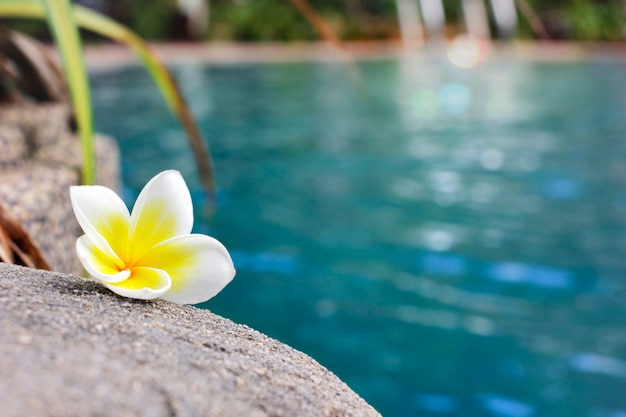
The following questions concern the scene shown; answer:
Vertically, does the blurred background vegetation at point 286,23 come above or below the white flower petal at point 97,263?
above

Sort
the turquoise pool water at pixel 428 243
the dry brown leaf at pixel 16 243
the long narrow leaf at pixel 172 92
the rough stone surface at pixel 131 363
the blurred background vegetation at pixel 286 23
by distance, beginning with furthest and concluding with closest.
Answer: the blurred background vegetation at pixel 286 23, the turquoise pool water at pixel 428 243, the long narrow leaf at pixel 172 92, the dry brown leaf at pixel 16 243, the rough stone surface at pixel 131 363

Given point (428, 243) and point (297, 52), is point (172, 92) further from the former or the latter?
point (297, 52)

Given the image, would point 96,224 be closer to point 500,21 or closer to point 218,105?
point 218,105

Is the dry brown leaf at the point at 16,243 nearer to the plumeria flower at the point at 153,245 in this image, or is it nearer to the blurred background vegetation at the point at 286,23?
the plumeria flower at the point at 153,245

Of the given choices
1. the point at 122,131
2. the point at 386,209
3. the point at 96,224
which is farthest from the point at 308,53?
the point at 96,224

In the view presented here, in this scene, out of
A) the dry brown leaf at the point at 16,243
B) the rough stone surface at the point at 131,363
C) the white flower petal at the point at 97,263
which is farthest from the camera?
the dry brown leaf at the point at 16,243

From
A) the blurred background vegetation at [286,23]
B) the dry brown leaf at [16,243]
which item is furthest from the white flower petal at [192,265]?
the blurred background vegetation at [286,23]

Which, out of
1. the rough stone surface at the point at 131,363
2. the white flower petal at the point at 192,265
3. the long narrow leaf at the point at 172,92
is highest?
the long narrow leaf at the point at 172,92
